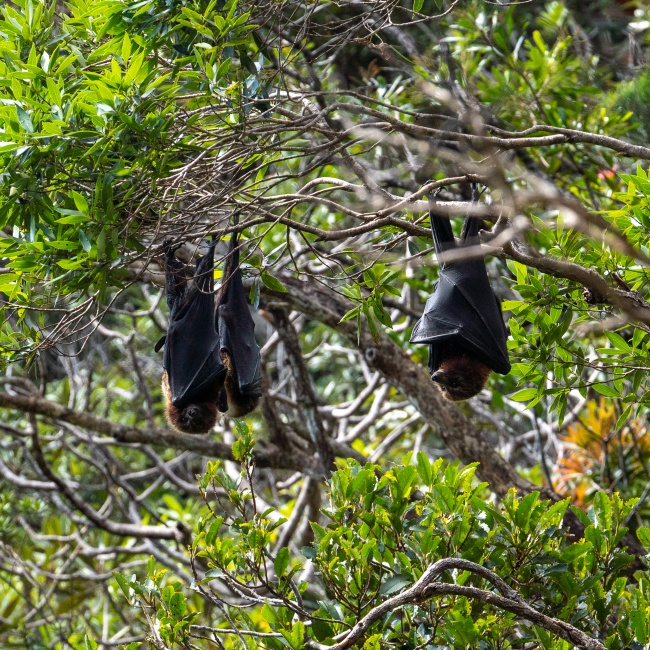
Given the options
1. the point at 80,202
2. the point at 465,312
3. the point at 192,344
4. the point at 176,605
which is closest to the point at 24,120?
the point at 80,202

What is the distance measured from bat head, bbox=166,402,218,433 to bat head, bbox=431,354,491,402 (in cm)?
153

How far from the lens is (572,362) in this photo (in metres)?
4.16

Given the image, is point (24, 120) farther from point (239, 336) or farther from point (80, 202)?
point (239, 336)

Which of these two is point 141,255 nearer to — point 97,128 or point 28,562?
point 97,128

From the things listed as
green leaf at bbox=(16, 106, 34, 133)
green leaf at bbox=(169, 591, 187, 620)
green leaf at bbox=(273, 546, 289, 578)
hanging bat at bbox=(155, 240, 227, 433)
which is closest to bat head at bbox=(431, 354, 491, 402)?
hanging bat at bbox=(155, 240, 227, 433)

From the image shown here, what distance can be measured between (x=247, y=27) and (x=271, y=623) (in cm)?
254

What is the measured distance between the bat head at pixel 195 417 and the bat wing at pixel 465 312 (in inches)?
64.2

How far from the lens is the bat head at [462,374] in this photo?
16.8ft

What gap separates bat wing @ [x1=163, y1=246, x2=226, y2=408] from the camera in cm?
510

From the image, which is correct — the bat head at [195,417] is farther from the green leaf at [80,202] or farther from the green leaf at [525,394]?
the green leaf at [80,202]

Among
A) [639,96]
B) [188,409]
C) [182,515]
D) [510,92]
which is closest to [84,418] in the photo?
[188,409]

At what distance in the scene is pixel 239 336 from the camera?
5.28 meters

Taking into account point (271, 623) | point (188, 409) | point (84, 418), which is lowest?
point (84, 418)

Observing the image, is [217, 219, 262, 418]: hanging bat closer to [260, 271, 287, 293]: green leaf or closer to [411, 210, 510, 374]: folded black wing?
[260, 271, 287, 293]: green leaf
